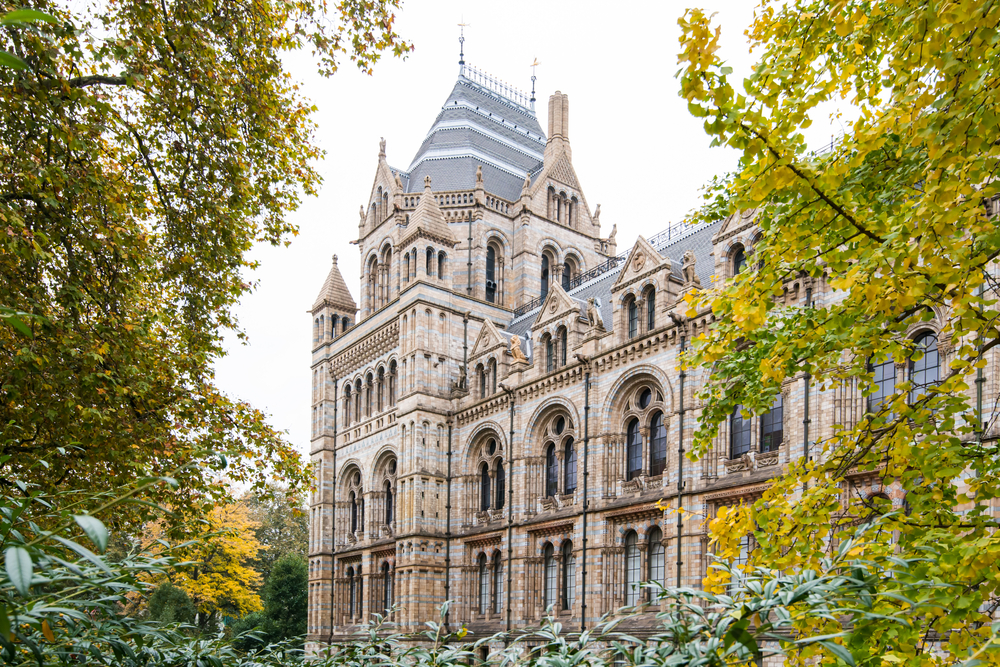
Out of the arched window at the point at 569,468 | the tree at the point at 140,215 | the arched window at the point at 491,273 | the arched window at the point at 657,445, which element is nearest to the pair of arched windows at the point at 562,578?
the arched window at the point at 569,468

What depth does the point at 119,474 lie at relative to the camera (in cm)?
1176

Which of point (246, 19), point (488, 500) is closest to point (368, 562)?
point (488, 500)

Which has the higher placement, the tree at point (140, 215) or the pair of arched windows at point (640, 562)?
the tree at point (140, 215)

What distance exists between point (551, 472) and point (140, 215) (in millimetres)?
18819

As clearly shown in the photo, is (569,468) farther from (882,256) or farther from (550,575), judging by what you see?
(882,256)

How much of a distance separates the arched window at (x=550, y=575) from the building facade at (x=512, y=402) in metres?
0.06

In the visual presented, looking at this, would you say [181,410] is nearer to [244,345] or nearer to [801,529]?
[244,345]

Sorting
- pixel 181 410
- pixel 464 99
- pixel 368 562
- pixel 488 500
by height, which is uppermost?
pixel 464 99

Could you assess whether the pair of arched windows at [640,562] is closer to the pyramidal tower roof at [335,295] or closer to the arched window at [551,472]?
the arched window at [551,472]

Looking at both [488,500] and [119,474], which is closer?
[119,474]

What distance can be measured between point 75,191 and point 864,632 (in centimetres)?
981

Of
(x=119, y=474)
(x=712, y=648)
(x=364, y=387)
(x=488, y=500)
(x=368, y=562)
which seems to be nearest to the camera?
(x=712, y=648)

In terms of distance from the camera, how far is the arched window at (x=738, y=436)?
22.0 m

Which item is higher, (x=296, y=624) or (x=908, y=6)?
(x=908, y=6)
